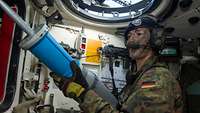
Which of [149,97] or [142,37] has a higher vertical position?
[142,37]

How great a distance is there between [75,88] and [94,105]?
0.51 ft

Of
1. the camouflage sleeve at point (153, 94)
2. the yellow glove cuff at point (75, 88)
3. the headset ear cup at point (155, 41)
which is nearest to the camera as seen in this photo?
the camouflage sleeve at point (153, 94)

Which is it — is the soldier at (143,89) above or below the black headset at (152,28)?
below

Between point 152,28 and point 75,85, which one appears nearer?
point 75,85

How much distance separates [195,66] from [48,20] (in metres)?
1.56

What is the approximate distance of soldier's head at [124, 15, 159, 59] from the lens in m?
1.95

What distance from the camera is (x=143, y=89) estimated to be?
5.30 ft

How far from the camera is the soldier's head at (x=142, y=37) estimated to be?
1.95 meters

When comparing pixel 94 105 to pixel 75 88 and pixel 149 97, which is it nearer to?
pixel 75 88

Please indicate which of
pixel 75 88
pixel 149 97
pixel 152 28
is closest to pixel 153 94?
pixel 149 97

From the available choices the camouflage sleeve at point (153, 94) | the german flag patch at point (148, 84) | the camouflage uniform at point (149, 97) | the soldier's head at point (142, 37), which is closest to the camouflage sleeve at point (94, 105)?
the camouflage uniform at point (149, 97)

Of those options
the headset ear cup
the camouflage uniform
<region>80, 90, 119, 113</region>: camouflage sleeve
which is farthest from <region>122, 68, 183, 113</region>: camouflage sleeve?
the headset ear cup

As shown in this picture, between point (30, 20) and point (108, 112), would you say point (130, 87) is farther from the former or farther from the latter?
point (30, 20)

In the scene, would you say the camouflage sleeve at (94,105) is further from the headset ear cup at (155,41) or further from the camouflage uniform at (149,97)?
the headset ear cup at (155,41)
